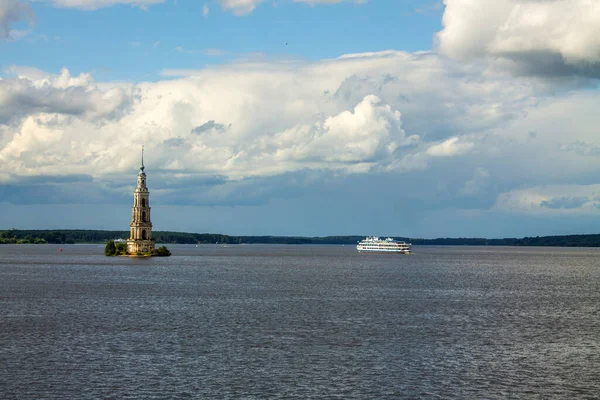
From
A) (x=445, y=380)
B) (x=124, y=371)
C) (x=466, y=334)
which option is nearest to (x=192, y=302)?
(x=466, y=334)

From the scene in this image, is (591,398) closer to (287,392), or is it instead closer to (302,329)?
(287,392)

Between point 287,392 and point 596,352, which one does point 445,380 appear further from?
point 596,352

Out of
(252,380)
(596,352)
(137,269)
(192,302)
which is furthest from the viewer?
(137,269)

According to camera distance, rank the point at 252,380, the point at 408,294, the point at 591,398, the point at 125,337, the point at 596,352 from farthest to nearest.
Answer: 1. the point at 408,294
2. the point at 125,337
3. the point at 596,352
4. the point at 252,380
5. the point at 591,398

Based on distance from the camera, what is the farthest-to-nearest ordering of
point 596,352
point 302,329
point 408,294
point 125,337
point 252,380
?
1. point 408,294
2. point 302,329
3. point 125,337
4. point 596,352
5. point 252,380

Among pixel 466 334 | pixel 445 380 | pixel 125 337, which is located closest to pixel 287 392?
pixel 445 380

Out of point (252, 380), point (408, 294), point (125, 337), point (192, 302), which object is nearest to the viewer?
point (252, 380)

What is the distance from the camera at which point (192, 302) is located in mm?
98250

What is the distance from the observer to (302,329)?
7056 cm

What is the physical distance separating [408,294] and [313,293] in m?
14.0

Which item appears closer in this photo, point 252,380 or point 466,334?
point 252,380

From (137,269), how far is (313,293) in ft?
254

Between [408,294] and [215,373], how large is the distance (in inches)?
2602

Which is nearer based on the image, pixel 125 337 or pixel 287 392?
pixel 287 392
